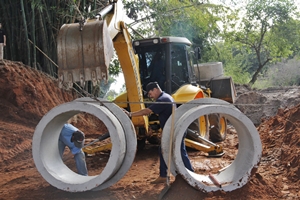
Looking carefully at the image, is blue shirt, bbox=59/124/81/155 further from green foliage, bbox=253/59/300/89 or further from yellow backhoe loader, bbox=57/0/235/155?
green foliage, bbox=253/59/300/89

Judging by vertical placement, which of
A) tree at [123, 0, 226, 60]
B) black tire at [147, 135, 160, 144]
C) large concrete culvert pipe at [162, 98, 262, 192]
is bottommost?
black tire at [147, 135, 160, 144]

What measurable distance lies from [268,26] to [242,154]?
747 inches

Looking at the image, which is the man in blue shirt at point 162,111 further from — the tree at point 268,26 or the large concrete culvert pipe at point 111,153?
the tree at point 268,26

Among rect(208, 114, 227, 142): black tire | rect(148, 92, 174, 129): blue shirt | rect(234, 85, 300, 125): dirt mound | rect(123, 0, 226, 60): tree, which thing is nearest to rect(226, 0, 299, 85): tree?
rect(123, 0, 226, 60): tree

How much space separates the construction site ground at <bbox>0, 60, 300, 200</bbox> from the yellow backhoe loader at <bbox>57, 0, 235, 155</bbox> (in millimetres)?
600

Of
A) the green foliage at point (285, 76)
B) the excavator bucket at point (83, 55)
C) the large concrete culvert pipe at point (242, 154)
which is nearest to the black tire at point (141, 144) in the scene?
the large concrete culvert pipe at point (242, 154)

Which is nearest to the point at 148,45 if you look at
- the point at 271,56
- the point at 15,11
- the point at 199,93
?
the point at 199,93

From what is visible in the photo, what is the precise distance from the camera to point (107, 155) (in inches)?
344

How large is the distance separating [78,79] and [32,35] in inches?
265

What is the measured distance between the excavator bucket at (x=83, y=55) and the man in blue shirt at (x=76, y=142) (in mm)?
1103

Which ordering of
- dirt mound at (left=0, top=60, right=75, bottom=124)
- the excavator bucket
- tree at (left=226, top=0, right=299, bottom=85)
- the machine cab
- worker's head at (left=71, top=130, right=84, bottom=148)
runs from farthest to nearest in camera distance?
1. tree at (left=226, top=0, right=299, bottom=85)
2. dirt mound at (left=0, top=60, right=75, bottom=124)
3. the machine cab
4. worker's head at (left=71, top=130, right=84, bottom=148)
5. the excavator bucket

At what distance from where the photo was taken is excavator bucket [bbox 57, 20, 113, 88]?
5297 millimetres

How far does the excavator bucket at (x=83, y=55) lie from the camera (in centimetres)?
530

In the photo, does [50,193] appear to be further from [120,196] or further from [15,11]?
[15,11]
